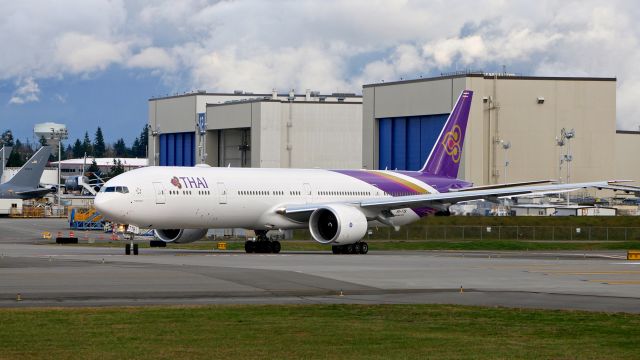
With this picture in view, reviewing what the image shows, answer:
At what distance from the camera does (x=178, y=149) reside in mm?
144875

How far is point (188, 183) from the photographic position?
4869cm

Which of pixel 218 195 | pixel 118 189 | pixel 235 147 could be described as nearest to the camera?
pixel 118 189

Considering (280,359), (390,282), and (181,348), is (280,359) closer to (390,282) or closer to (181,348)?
(181,348)

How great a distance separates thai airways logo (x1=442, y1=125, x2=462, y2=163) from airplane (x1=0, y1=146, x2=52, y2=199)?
81643 millimetres

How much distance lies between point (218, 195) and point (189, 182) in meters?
1.65

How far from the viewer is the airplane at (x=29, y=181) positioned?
133500 mm

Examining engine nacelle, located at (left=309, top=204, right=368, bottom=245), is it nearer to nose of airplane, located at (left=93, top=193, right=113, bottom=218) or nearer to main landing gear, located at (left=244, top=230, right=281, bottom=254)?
main landing gear, located at (left=244, top=230, right=281, bottom=254)

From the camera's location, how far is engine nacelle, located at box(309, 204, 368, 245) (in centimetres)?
5112

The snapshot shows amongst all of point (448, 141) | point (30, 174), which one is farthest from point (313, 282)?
point (30, 174)

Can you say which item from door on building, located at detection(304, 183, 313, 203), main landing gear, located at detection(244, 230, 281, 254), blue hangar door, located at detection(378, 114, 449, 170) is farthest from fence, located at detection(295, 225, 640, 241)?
blue hangar door, located at detection(378, 114, 449, 170)

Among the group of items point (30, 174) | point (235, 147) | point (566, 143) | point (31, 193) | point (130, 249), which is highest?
point (235, 147)

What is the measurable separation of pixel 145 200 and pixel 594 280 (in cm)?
2080

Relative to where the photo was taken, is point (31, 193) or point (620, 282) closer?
point (620, 282)

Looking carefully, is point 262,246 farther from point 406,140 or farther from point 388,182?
point 406,140
